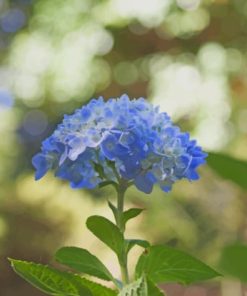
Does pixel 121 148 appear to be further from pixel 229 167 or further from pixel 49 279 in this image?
pixel 229 167

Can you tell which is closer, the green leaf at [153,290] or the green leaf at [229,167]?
the green leaf at [153,290]

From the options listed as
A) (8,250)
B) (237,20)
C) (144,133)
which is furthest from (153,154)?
(237,20)

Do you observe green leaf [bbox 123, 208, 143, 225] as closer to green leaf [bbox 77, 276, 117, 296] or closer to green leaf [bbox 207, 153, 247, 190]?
green leaf [bbox 77, 276, 117, 296]

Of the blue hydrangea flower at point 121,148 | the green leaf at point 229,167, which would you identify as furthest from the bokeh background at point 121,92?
the blue hydrangea flower at point 121,148

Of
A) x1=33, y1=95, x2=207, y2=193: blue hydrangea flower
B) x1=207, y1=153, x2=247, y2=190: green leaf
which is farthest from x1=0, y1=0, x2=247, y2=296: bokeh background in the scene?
x1=33, y1=95, x2=207, y2=193: blue hydrangea flower

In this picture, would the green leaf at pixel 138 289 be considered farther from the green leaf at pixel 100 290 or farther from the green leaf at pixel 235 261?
the green leaf at pixel 235 261

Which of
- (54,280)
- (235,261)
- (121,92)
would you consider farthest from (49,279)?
(121,92)
